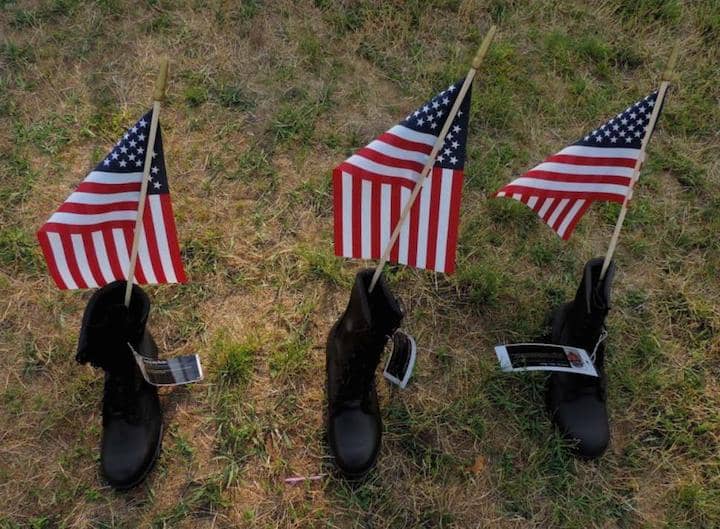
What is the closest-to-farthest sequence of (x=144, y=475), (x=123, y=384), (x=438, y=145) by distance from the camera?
1. (x=438, y=145)
2. (x=123, y=384)
3. (x=144, y=475)

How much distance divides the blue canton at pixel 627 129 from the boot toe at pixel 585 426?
3.71 feet

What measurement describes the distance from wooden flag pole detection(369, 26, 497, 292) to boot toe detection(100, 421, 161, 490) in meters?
1.10

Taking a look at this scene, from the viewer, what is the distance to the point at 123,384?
2.36m

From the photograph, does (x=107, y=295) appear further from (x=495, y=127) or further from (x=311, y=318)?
(x=495, y=127)

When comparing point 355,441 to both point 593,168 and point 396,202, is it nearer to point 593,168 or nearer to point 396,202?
point 396,202

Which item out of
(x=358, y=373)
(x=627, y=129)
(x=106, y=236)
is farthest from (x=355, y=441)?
(x=627, y=129)

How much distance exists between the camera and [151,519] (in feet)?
7.98

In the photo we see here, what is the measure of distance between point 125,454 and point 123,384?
0.29 m

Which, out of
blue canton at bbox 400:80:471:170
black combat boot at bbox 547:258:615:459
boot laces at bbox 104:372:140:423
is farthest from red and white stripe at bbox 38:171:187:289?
black combat boot at bbox 547:258:615:459

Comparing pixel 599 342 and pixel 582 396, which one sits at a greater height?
pixel 599 342

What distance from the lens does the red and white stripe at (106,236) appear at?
78.6 inches

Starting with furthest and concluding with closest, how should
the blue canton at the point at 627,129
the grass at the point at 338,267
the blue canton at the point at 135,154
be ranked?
the grass at the point at 338,267, the blue canton at the point at 627,129, the blue canton at the point at 135,154

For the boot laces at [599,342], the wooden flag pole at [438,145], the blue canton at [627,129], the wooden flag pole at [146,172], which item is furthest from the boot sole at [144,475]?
the blue canton at [627,129]

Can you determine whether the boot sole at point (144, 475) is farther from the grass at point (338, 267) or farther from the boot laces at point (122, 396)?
the boot laces at point (122, 396)
